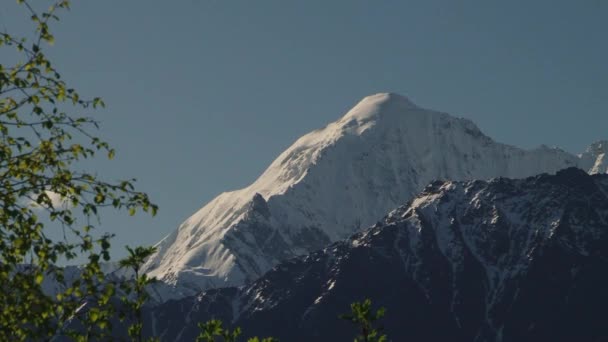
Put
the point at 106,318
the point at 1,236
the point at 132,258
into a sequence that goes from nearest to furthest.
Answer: the point at 1,236 < the point at 106,318 < the point at 132,258

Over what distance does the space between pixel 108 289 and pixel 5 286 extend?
2873 mm

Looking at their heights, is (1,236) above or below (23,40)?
below

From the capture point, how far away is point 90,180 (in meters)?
36.7

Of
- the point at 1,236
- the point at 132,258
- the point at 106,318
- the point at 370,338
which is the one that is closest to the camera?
the point at 1,236

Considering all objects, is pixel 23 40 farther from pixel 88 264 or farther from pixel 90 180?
pixel 88 264

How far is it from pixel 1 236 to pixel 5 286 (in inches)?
57.3

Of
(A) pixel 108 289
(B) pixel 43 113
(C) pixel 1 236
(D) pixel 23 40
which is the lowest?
(A) pixel 108 289

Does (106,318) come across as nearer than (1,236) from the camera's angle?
No

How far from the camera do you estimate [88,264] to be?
3575 centimetres

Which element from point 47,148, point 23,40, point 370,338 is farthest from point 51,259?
point 370,338

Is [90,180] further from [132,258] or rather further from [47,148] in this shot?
[132,258]

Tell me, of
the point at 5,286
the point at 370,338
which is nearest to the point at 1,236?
the point at 5,286

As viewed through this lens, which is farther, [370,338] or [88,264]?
[370,338]

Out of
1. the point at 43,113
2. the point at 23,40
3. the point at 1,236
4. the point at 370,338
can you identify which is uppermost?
the point at 23,40
